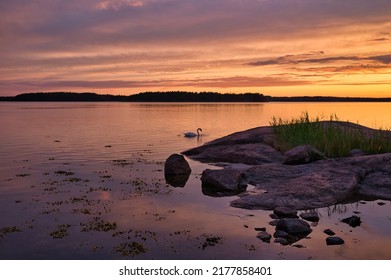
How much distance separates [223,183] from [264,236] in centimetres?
560

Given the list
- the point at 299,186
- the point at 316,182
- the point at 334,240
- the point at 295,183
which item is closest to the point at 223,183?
the point at 295,183

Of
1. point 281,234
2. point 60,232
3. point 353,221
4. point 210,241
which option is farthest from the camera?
point 353,221

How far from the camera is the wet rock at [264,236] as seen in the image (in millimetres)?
9336

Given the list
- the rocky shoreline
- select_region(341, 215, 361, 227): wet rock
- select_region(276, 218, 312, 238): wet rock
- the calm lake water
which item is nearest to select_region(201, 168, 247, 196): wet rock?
the rocky shoreline

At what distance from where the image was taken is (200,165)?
69.2ft

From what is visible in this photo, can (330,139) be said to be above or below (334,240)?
above

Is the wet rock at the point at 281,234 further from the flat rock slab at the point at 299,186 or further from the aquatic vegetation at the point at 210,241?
the flat rock slab at the point at 299,186

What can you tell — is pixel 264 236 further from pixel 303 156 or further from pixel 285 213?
pixel 303 156

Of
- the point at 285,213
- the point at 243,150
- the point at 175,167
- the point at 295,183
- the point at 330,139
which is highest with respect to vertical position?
the point at 330,139

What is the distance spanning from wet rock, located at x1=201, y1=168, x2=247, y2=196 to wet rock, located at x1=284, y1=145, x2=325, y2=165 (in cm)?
329

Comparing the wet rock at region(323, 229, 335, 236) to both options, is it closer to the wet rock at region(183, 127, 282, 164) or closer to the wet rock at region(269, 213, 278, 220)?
the wet rock at region(269, 213, 278, 220)

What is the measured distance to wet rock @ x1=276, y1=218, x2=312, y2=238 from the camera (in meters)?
9.70

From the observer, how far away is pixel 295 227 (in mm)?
9766

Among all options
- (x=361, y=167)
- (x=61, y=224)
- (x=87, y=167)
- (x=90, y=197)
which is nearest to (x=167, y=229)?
(x=61, y=224)
